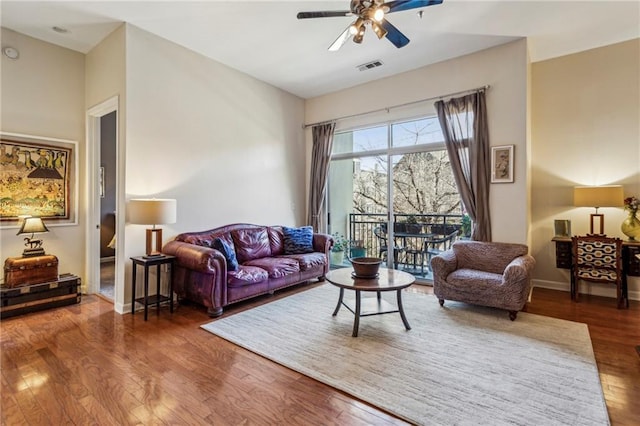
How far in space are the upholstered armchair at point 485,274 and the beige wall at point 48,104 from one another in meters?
4.77

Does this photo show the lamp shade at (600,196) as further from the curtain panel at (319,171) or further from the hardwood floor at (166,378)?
the curtain panel at (319,171)

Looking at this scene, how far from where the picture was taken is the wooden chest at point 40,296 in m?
3.48

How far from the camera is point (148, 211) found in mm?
3527

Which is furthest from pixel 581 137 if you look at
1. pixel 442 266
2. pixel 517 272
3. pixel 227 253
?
pixel 227 253

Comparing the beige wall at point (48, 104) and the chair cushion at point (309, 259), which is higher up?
the beige wall at point (48, 104)

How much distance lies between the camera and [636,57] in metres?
4.13

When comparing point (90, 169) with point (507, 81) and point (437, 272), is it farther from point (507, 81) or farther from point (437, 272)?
point (507, 81)

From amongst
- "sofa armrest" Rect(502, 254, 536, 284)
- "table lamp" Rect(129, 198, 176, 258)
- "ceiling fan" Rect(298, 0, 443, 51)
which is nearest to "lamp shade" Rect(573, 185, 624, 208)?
"sofa armrest" Rect(502, 254, 536, 284)

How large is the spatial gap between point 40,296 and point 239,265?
225cm

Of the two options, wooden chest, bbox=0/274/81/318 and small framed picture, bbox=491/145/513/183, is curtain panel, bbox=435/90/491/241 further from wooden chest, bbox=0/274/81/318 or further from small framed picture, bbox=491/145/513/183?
wooden chest, bbox=0/274/81/318

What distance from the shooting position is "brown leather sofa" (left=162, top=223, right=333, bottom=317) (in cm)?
354

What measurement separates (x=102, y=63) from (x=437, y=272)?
4957mm

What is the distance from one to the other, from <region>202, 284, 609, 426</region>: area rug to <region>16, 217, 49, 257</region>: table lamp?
95.7 inches

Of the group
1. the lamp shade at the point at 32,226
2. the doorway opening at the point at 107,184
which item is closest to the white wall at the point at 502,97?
the lamp shade at the point at 32,226
